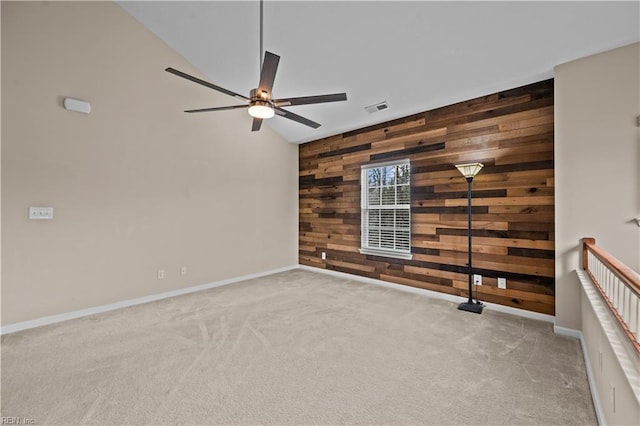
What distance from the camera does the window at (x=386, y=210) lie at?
4.42 metres

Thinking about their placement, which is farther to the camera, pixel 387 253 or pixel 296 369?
pixel 387 253

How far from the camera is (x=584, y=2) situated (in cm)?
226

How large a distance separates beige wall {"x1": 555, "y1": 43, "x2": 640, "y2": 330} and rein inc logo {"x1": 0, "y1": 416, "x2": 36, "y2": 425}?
4.18m

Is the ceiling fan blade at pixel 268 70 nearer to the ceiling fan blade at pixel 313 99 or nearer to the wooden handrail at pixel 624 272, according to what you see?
the ceiling fan blade at pixel 313 99

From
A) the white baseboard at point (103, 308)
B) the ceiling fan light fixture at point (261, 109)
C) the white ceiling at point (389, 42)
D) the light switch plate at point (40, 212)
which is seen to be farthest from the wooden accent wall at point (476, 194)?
the light switch plate at point (40, 212)

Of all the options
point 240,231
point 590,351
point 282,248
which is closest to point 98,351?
point 240,231

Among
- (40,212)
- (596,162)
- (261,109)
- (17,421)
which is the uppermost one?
(261,109)

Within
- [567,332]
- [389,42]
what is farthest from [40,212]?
[567,332]

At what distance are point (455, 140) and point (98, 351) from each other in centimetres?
453

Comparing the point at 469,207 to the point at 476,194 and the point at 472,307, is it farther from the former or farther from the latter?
the point at 472,307

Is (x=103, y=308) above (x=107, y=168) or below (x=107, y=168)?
below

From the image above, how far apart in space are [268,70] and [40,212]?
2.99 metres

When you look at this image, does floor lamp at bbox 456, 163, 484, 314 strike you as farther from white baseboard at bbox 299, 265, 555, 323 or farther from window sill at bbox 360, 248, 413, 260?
window sill at bbox 360, 248, 413, 260

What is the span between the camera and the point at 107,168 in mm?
3580
